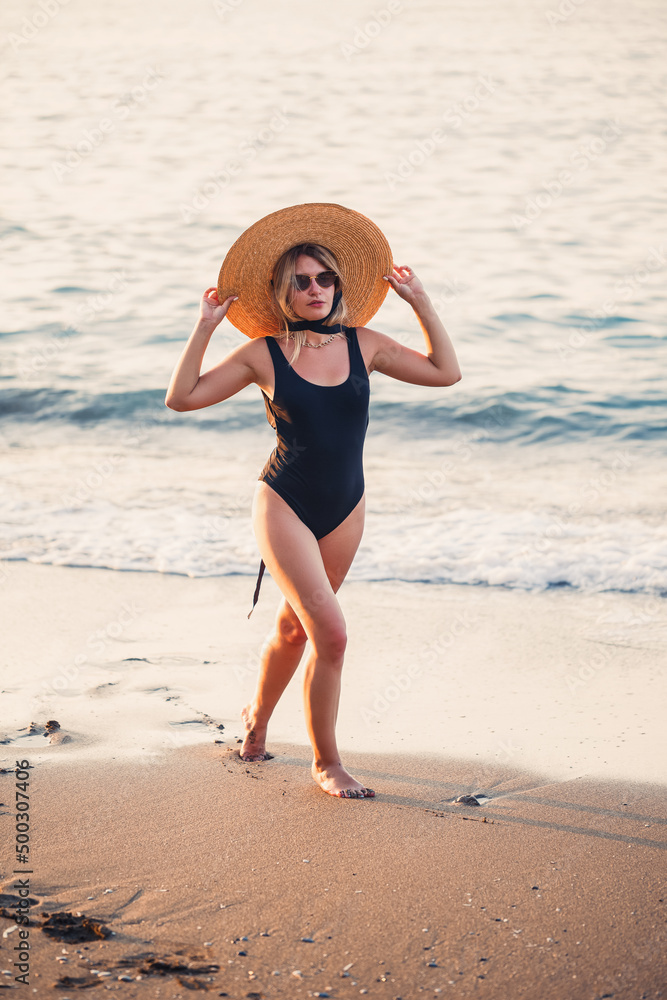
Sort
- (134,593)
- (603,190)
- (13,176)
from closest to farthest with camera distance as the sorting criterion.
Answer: (134,593)
(603,190)
(13,176)

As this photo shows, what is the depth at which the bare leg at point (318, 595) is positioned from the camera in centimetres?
361

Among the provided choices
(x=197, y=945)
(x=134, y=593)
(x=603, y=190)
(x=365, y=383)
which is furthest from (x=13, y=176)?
(x=197, y=945)

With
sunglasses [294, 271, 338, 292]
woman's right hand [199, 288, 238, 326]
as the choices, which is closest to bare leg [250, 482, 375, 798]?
woman's right hand [199, 288, 238, 326]

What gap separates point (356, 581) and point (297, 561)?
305cm

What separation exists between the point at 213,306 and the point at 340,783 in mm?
1966

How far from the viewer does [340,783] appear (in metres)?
3.76

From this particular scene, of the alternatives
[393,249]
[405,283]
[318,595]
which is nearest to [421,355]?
[405,283]

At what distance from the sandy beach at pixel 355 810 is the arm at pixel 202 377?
1.55 metres

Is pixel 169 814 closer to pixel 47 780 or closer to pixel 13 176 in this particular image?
pixel 47 780

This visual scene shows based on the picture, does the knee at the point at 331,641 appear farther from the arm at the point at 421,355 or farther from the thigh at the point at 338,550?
the arm at the point at 421,355

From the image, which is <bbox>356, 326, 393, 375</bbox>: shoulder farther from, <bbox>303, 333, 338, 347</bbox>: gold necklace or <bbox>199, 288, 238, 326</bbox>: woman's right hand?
<bbox>199, 288, 238, 326</bbox>: woman's right hand

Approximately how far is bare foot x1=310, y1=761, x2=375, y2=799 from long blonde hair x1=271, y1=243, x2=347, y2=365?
5.37 feet

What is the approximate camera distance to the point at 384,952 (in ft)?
8.87

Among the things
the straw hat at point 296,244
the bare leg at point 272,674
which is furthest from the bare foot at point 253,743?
the straw hat at point 296,244
